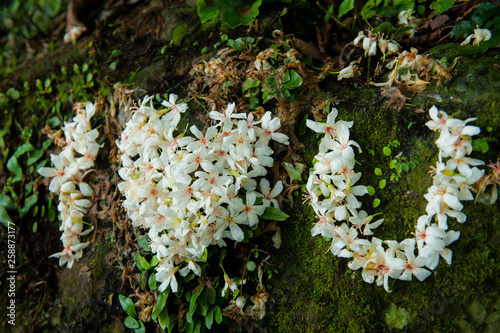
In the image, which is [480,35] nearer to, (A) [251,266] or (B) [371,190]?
(B) [371,190]

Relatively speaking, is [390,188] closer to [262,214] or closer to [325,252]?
[325,252]

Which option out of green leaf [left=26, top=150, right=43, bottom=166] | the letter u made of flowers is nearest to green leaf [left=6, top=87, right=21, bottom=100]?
green leaf [left=26, top=150, right=43, bottom=166]

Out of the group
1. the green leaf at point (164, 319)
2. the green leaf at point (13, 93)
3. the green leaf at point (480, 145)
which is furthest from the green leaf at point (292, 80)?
the green leaf at point (13, 93)

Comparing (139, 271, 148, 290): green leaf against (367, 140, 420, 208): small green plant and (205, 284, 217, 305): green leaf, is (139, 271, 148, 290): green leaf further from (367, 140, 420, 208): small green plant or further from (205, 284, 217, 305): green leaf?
(367, 140, 420, 208): small green plant

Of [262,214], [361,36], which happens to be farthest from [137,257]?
[361,36]

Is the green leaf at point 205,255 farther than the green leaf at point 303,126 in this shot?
No

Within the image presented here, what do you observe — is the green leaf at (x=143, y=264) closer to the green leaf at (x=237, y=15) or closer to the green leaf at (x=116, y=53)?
the green leaf at (x=237, y=15)
